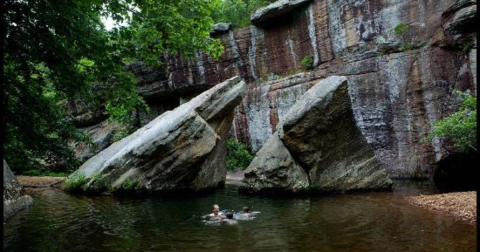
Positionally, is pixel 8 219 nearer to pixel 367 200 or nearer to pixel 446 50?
pixel 367 200

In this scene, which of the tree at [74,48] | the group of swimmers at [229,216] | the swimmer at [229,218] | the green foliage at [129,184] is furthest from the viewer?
the green foliage at [129,184]

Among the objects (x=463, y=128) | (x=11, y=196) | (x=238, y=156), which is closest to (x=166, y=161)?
(x=11, y=196)

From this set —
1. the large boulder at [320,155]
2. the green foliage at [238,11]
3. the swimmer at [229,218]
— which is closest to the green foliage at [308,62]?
the green foliage at [238,11]

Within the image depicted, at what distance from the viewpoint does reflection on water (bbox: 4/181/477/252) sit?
347 inches

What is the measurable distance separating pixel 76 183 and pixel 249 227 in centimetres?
1175

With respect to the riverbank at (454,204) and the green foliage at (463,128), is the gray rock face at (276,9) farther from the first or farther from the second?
the riverbank at (454,204)

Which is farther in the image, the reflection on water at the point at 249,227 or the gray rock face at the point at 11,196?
the gray rock face at the point at 11,196

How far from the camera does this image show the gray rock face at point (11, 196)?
41.6 feet

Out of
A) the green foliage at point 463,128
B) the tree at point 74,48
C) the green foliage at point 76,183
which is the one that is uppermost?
the tree at point 74,48

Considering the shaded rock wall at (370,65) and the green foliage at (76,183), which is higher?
the shaded rock wall at (370,65)

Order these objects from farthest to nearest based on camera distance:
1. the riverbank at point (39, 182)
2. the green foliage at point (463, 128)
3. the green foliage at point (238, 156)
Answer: the green foliage at point (238, 156)
the riverbank at point (39, 182)
the green foliage at point (463, 128)

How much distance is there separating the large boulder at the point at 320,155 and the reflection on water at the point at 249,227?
1502 mm

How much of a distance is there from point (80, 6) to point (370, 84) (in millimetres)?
19667

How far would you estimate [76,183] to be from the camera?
19.2 metres
